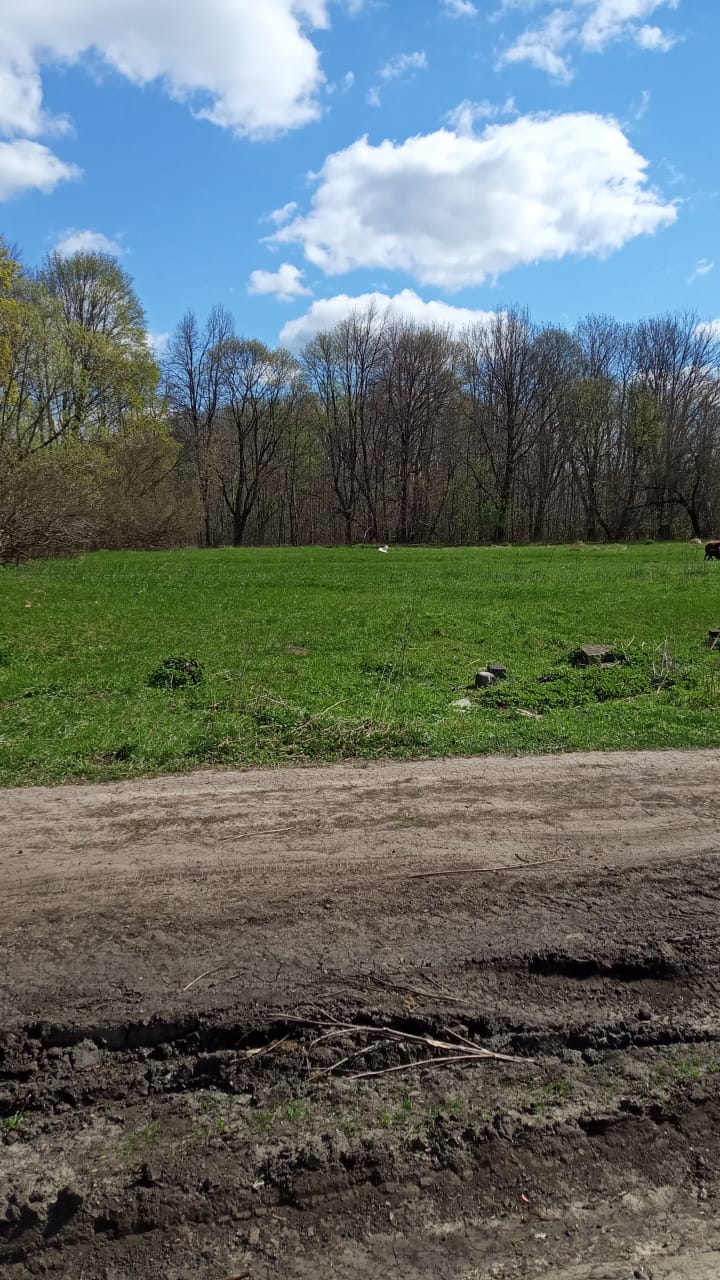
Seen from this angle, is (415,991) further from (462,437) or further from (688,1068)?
A: (462,437)

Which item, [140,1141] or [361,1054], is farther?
[361,1054]

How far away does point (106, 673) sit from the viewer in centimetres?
959

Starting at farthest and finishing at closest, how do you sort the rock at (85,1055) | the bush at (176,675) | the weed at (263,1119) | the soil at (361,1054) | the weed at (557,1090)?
the bush at (176,675), the rock at (85,1055), the weed at (557,1090), the weed at (263,1119), the soil at (361,1054)

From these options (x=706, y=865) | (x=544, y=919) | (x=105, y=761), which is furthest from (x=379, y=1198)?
(x=105, y=761)

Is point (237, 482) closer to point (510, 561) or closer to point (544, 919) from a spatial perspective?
point (510, 561)

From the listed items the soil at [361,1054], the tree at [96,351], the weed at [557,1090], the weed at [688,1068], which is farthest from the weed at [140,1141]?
the tree at [96,351]

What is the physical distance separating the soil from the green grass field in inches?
88.9

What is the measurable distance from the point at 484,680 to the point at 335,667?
2.20 meters

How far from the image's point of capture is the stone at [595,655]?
1041 centimetres

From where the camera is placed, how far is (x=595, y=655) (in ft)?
34.3

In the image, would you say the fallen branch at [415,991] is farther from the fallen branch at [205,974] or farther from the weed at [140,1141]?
the weed at [140,1141]

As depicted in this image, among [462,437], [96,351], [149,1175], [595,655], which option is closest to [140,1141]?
[149,1175]

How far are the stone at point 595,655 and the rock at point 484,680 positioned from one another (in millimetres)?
1889

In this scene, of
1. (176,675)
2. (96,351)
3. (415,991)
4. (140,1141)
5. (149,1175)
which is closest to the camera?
(149,1175)
